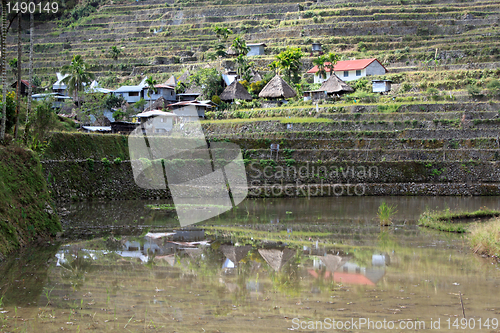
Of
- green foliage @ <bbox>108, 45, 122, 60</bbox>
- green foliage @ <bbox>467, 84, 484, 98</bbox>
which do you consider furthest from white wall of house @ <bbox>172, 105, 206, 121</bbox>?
green foliage @ <bbox>108, 45, 122, 60</bbox>

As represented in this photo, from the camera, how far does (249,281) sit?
10.8 m

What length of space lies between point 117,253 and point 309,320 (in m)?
7.52

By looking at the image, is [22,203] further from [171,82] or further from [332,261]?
[171,82]

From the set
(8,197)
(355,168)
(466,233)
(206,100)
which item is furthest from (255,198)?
(206,100)

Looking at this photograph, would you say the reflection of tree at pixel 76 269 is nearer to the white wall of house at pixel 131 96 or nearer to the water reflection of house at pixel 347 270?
the water reflection of house at pixel 347 270

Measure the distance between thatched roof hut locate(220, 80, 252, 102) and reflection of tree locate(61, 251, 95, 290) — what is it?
34.8 meters

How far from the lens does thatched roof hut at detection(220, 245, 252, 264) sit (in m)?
13.4

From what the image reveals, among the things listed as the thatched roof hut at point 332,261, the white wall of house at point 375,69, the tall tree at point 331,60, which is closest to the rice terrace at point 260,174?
the thatched roof hut at point 332,261

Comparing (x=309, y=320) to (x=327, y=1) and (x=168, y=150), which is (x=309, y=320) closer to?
(x=168, y=150)

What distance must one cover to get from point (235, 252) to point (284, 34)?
56082 mm

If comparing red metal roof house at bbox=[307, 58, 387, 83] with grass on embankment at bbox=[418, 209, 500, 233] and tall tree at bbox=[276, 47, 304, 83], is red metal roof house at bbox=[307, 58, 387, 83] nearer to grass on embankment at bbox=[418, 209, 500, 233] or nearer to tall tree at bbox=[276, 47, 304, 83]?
tall tree at bbox=[276, 47, 304, 83]

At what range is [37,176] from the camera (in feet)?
54.0

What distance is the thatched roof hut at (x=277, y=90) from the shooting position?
4531cm

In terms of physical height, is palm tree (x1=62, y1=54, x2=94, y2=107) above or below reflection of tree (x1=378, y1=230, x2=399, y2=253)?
above
